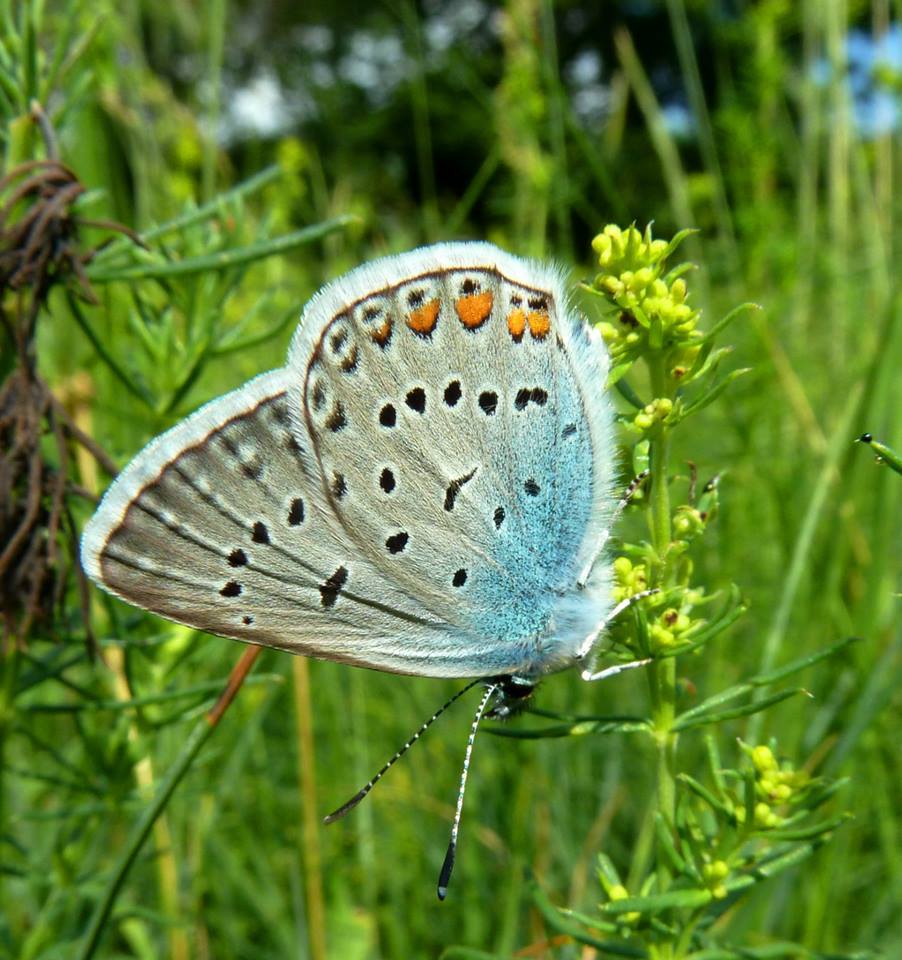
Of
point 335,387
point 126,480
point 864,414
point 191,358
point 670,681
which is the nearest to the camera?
point 670,681

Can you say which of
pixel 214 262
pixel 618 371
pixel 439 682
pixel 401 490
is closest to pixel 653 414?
pixel 618 371

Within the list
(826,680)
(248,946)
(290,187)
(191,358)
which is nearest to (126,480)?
(191,358)

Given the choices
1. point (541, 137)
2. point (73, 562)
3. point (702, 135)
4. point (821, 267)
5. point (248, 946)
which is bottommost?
point (248, 946)

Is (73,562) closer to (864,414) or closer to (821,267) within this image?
(864,414)

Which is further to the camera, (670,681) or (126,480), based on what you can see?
(126,480)

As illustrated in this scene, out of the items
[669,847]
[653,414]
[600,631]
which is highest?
[653,414]

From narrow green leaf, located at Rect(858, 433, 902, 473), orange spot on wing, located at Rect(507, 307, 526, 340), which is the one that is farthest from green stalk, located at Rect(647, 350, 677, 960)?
orange spot on wing, located at Rect(507, 307, 526, 340)

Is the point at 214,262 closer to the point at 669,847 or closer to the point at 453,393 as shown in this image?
the point at 453,393
